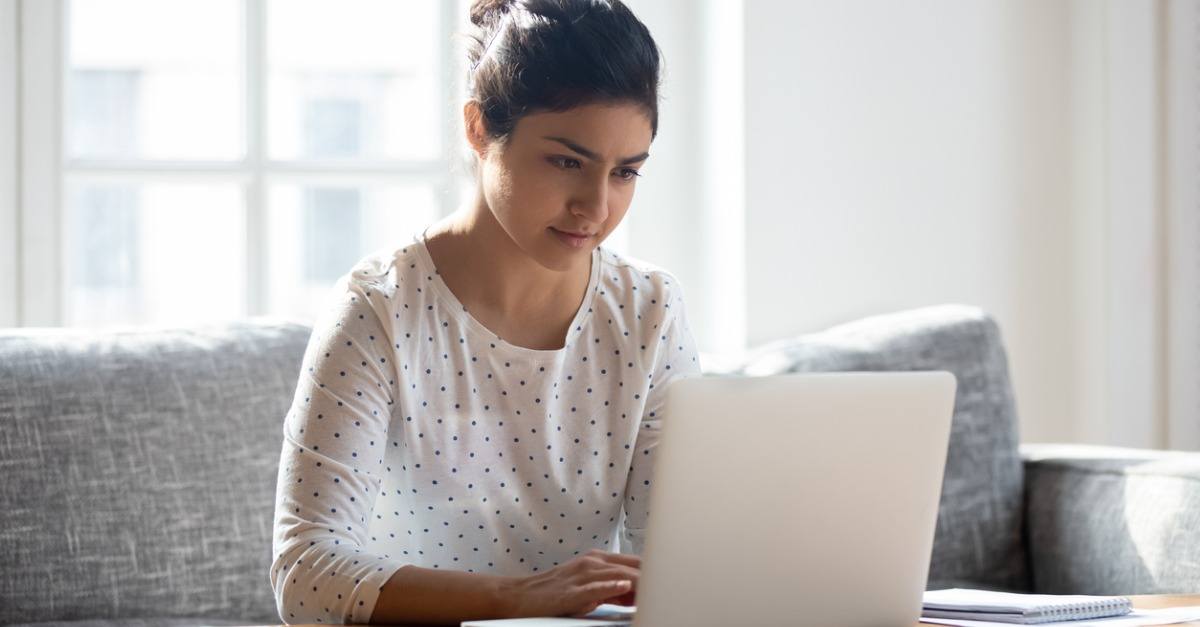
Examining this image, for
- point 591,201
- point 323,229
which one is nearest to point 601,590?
point 591,201

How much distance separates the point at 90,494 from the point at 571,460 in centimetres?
74

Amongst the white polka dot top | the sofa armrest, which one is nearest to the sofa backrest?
the white polka dot top

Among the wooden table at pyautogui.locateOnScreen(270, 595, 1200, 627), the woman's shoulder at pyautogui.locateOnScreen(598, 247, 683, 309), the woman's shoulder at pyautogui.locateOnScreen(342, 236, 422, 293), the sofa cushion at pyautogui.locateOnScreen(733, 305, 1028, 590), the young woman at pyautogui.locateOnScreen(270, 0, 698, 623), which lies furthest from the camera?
the sofa cushion at pyautogui.locateOnScreen(733, 305, 1028, 590)

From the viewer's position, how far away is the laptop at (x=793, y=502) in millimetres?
897

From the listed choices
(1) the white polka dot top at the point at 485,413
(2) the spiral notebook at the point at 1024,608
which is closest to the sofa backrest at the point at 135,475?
(1) the white polka dot top at the point at 485,413

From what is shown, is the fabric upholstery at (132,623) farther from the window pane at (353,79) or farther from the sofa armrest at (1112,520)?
the sofa armrest at (1112,520)

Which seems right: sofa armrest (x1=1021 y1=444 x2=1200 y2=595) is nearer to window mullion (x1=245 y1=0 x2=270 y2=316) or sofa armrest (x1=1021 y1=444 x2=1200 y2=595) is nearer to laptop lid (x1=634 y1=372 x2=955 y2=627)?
laptop lid (x1=634 y1=372 x2=955 y2=627)

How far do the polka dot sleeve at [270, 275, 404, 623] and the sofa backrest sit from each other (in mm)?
576

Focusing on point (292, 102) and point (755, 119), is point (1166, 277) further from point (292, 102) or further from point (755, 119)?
point (292, 102)

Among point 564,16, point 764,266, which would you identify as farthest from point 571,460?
point 764,266

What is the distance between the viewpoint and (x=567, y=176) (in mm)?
1353

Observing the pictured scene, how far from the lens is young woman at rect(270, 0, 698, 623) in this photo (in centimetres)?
131

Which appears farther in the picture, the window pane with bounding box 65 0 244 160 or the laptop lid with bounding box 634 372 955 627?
the window pane with bounding box 65 0 244 160

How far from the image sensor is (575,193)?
4.43 ft
